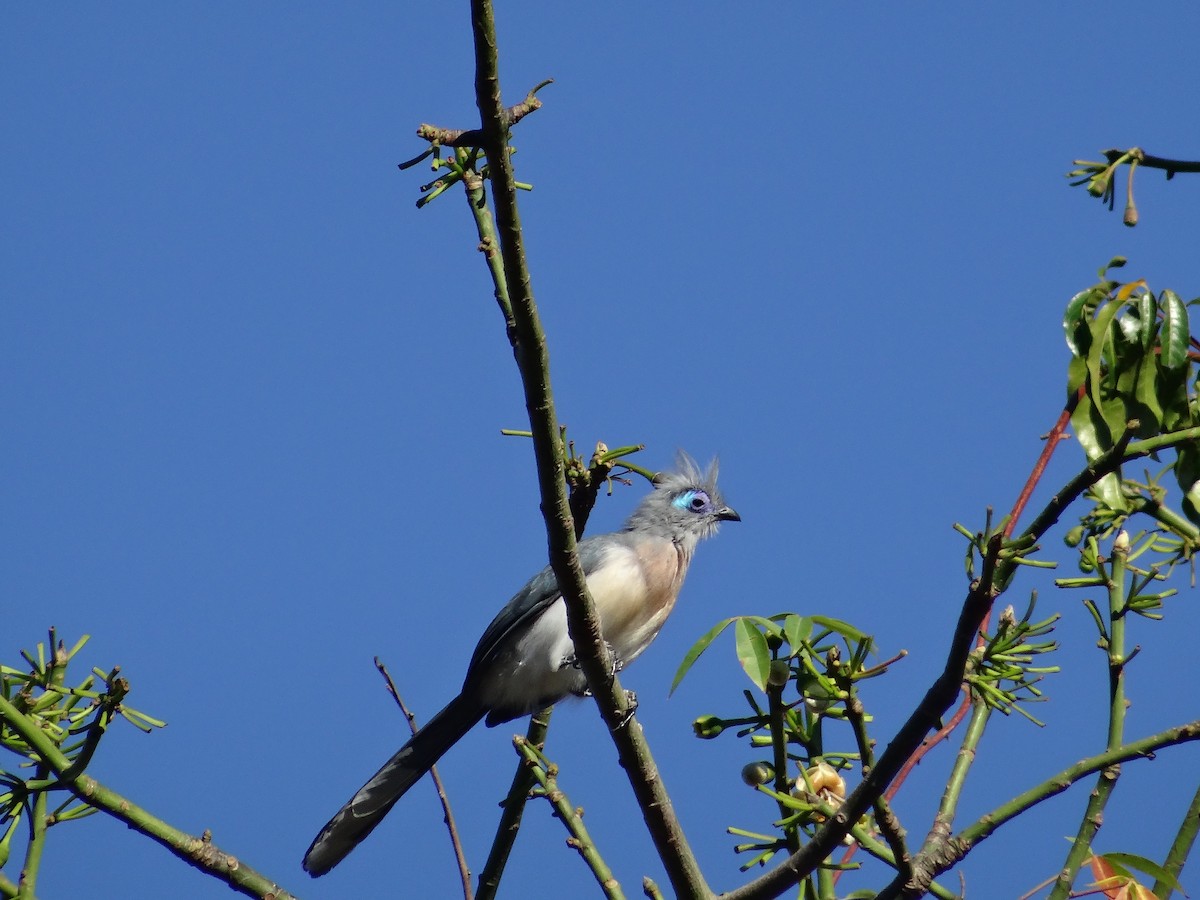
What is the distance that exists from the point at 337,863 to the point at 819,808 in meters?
2.85

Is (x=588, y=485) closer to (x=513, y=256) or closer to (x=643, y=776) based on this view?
(x=643, y=776)

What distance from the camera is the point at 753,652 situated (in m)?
2.83

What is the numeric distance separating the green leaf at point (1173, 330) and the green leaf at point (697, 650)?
120 cm

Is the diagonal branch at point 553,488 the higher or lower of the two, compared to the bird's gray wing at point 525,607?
lower

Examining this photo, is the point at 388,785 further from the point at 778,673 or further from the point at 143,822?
the point at 778,673

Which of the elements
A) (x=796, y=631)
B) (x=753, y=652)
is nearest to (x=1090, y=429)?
(x=796, y=631)

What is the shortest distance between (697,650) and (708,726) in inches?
7.4

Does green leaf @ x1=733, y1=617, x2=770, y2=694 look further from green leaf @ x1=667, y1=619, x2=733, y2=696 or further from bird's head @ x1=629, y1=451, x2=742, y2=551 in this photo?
bird's head @ x1=629, y1=451, x2=742, y2=551

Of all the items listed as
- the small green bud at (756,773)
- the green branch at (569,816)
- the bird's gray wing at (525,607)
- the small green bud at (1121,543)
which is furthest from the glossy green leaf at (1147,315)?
the bird's gray wing at (525,607)

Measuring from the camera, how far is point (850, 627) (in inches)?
107

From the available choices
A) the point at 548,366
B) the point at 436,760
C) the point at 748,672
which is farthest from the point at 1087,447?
the point at 436,760

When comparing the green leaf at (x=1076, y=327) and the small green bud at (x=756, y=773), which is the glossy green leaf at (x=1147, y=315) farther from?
the small green bud at (x=756, y=773)

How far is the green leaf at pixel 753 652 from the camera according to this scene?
9.18 ft

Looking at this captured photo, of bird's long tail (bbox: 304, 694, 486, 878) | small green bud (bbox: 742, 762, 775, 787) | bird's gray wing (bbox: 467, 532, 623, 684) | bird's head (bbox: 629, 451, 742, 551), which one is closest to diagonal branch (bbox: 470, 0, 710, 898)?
small green bud (bbox: 742, 762, 775, 787)
